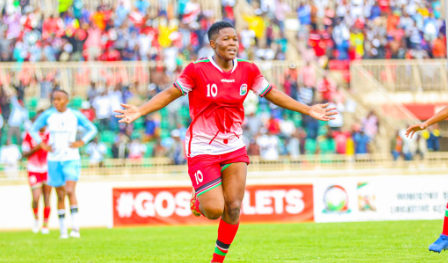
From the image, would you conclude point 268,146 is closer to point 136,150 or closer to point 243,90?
point 136,150

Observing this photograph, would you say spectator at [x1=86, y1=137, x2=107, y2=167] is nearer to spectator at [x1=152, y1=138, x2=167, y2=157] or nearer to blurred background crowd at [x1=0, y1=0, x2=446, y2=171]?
blurred background crowd at [x1=0, y1=0, x2=446, y2=171]

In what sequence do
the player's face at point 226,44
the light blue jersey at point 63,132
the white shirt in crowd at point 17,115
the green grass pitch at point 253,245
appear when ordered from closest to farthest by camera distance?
the player's face at point 226,44 → the green grass pitch at point 253,245 → the light blue jersey at point 63,132 → the white shirt in crowd at point 17,115

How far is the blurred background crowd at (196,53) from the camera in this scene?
2169cm

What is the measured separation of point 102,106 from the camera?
73.8ft

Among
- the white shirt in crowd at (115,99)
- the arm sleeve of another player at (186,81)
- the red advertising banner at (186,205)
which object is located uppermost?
the white shirt in crowd at (115,99)

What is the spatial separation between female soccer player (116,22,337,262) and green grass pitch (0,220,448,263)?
5.56 ft

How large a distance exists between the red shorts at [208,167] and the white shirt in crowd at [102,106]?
49.2 feet

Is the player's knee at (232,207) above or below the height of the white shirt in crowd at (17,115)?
below

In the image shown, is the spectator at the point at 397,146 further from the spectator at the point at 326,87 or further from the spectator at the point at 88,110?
the spectator at the point at 88,110

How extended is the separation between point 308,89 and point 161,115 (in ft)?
16.3

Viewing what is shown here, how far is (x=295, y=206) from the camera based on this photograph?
720 inches

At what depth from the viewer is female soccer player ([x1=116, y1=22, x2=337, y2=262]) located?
7480 mm

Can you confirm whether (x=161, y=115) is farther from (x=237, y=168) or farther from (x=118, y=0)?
(x=237, y=168)

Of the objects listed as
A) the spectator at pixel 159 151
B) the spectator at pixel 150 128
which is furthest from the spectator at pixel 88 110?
the spectator at pixel 159 151
